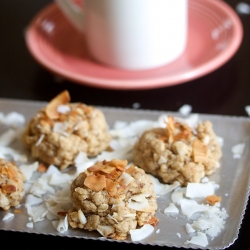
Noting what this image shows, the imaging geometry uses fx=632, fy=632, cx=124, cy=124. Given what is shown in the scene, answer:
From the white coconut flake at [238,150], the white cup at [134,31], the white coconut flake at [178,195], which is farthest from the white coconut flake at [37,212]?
the white cup at [134,31]

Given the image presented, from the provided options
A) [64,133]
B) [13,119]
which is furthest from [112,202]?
[13,119]

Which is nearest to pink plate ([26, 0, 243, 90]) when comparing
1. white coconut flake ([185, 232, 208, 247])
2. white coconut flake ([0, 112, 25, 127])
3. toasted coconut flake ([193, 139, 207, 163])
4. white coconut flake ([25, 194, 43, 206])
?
white coconut flake ([0, 112, 25, 127])

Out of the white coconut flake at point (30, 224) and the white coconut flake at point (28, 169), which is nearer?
the white coconut flake at point (30, 224)

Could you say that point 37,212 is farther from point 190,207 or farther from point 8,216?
point 190,207

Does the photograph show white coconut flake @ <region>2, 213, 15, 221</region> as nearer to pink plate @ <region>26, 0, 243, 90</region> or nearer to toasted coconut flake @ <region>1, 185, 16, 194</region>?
toasted coconut flake @ <region>1, 185, 16, 194</region>

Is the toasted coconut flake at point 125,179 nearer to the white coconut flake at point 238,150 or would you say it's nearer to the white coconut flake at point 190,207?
the white coconut flake at point 190,207

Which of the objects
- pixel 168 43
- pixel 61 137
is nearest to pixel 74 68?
pixel 168 43
